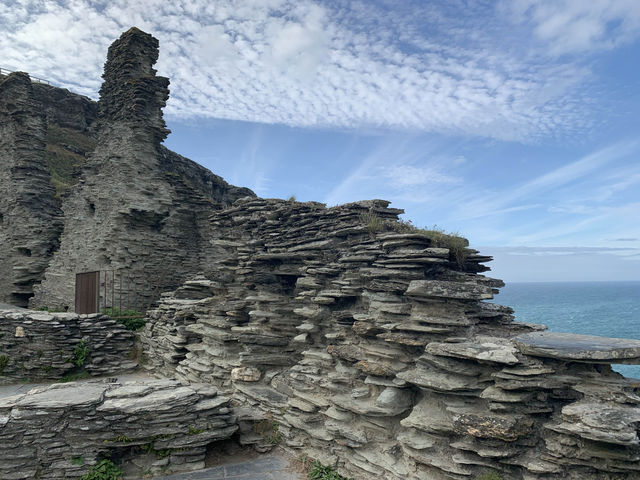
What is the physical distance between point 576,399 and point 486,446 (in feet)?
5.60

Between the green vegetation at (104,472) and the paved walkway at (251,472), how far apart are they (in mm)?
960

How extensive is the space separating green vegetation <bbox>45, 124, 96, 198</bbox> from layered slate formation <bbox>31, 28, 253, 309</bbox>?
65.4 ft

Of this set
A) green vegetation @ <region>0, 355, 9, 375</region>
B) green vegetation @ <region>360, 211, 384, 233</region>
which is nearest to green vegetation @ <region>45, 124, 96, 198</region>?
green vegetation @ <region>0, 355, 9, 375</region>

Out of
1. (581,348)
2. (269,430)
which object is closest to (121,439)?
(269,430)

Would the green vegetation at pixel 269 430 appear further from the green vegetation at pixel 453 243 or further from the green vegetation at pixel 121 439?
the green vegetation at pixel 453 243

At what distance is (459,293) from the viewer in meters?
9.03

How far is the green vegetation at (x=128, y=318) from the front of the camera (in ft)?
64.4

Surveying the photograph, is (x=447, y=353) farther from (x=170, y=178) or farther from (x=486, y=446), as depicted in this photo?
(x=170, y=178)

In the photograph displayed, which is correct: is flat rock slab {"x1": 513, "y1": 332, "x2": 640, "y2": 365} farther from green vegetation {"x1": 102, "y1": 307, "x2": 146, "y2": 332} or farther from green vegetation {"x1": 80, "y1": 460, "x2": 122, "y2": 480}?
green vegetation {"x1": 102, "y1": 307, "x2": 146, "y2": 332}

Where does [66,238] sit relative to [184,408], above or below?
above

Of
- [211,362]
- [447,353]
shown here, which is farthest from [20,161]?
[447,353]

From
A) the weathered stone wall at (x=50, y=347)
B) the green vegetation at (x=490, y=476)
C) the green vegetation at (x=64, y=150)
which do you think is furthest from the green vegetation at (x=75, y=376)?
the green vegetation at (x=64, y=150)

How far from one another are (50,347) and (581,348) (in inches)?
731

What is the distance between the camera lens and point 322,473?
9625 millimetres
